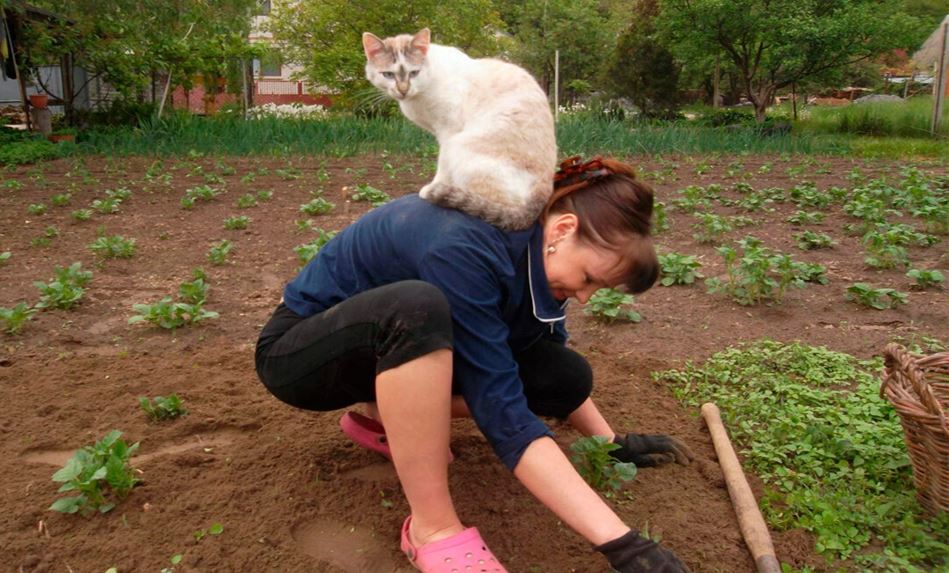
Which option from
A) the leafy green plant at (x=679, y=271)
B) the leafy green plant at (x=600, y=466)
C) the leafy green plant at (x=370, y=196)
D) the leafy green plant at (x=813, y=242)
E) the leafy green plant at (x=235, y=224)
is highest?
the leafy green plant at (x=370, y=196)

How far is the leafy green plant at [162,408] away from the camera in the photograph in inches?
95.3

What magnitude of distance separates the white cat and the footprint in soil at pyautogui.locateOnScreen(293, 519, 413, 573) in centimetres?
88

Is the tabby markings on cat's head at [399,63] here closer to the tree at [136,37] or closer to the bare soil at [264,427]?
the bare soil at [264,427]

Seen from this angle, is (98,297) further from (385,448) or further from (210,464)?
(385,448)

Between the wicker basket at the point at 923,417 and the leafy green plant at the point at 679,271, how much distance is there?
186cm

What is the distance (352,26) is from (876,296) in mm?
14570

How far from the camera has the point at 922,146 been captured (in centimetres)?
1120

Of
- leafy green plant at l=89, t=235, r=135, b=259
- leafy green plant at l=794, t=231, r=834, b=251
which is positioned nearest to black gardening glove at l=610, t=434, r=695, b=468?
leafy green plant at l=794, t=231, r=834, b=251

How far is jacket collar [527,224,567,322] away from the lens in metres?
1.76

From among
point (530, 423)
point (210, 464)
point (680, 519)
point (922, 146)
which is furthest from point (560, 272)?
point (922, 146)

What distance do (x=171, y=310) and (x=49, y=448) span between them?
1.11 meters

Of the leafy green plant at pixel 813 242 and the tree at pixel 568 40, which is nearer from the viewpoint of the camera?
the leafy green plant at pixel 813 242

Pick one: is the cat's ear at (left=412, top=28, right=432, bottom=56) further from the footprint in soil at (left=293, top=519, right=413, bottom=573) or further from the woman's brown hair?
the footprint in soil at (left=293, top=519, right=413, bottom=573)

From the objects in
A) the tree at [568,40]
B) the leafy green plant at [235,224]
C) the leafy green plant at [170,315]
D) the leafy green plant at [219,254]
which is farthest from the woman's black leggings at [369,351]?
the tree at [568,40]
